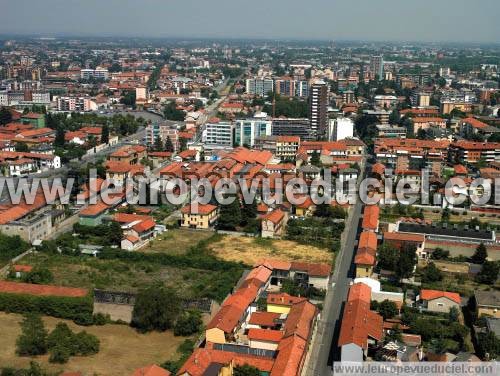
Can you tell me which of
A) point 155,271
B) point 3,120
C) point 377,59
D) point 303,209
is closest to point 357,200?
point 303,209

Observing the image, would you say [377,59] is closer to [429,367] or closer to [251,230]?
[251,230]

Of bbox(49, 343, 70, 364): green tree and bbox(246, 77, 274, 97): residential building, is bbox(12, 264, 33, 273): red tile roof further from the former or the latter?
bbox(246, 77, 274, 97): residential building

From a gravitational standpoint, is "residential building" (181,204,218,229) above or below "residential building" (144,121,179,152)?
below

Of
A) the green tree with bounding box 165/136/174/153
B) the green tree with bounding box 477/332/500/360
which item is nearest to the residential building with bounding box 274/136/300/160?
the green tree with bounding box 165/136/174/153

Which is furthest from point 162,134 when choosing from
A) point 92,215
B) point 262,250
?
point 262,250

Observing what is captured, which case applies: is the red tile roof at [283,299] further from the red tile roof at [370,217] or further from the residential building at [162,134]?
the residential building at [162,134]

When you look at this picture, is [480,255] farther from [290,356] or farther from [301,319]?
[290,356]
